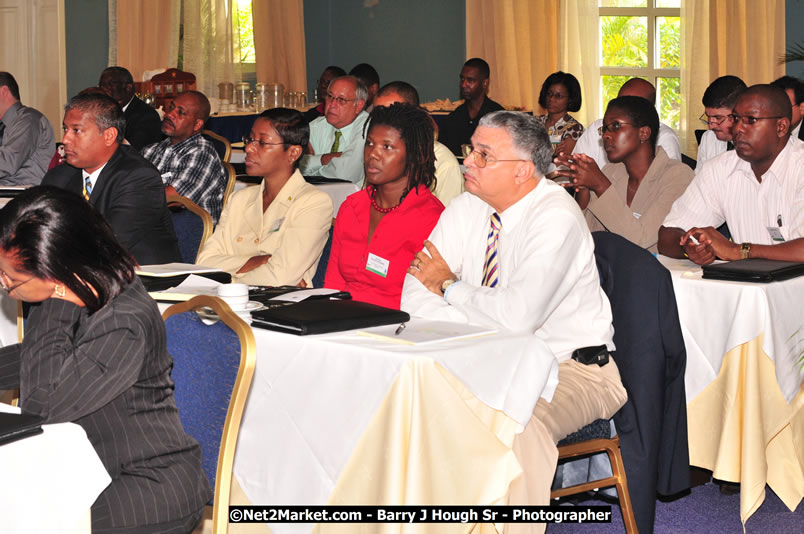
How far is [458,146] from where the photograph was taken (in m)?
7.86

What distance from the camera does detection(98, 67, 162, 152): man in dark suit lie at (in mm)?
6965

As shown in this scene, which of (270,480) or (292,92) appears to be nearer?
(270,480)

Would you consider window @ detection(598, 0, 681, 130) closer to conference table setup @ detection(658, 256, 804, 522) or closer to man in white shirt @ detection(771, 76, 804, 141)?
man in white shirt @ detection(771, 76, 804, 141)

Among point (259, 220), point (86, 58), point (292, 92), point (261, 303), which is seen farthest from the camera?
point (292, 92)

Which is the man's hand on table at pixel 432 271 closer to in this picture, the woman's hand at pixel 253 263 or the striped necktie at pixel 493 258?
the striped necktie at pixel 493 258

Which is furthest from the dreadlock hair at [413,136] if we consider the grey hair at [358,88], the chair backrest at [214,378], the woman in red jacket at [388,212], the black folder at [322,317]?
the grey hair at [358,88]

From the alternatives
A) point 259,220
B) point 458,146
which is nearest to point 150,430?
point 259,220

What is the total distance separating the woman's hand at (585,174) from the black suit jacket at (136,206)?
1.66 metres

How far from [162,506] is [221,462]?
0.14 m

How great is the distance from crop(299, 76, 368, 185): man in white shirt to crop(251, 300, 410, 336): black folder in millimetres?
3755

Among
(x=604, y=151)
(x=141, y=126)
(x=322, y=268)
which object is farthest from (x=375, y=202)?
(x=141, y=126)

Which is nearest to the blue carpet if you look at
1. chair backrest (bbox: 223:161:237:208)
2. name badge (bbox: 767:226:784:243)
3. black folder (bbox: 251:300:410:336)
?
name badge (bbox: 767:226:784:243)

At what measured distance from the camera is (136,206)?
3.43 meters

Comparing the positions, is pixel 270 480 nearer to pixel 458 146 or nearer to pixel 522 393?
pixel 522 393
